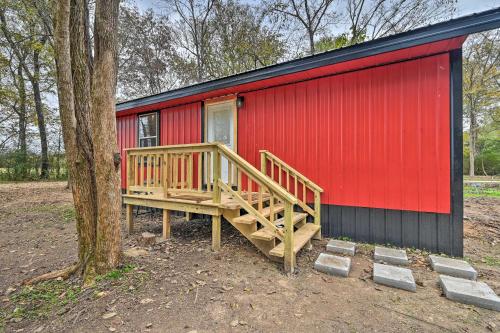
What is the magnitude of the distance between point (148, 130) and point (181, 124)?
4.41 feet

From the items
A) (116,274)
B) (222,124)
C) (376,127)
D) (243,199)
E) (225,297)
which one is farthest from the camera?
(222,124)

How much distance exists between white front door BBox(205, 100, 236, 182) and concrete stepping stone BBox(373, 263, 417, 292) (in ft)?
11.7

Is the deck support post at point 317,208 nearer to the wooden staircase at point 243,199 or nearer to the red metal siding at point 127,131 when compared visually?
the wooden staircase at point 243,199

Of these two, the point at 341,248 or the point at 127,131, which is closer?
the point at 341,248

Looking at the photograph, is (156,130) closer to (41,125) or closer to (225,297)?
(225,297)

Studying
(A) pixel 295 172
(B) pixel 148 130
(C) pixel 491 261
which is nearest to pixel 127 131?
(B) pixel 148 130

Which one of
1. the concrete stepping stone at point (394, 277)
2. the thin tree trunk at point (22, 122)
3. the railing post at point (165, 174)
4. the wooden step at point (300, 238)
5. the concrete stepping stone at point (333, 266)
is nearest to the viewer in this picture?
the concrete stepping stone at point (394, 277)

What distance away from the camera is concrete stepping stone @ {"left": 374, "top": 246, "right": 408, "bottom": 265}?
296 centimetres

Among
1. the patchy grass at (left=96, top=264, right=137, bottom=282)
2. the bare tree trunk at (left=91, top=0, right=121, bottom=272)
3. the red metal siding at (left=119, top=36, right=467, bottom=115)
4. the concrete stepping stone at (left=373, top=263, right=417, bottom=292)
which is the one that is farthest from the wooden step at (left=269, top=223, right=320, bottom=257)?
the red metal siding at (left=119, top=36, right=467, bottom=115)

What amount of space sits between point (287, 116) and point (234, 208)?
7.27 feet

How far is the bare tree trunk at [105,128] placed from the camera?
2580 mm

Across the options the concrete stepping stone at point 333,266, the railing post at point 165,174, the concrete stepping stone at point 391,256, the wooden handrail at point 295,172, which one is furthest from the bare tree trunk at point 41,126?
the concrete stepping stone at point 391,256

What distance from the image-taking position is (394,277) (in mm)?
2477

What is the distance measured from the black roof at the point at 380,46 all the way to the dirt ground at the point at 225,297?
2.86 m
